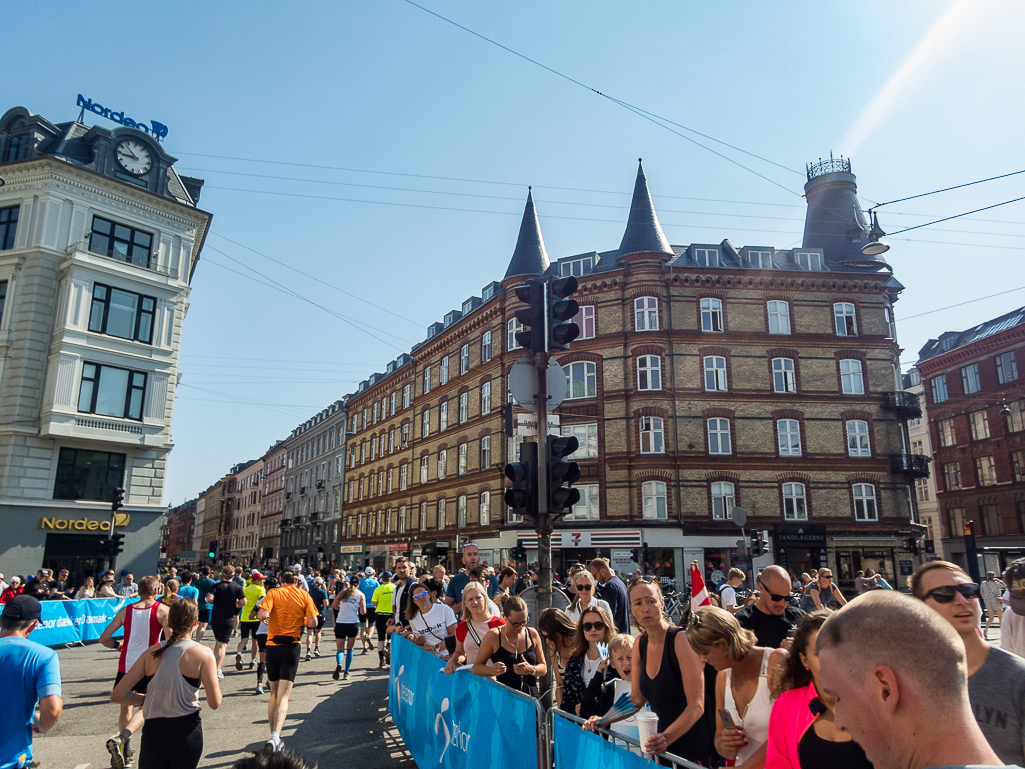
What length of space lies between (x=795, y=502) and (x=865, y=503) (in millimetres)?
3183

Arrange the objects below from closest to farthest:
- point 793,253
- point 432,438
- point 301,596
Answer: point 301,596, point 793,253, point 432,438

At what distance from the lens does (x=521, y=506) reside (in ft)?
26.0

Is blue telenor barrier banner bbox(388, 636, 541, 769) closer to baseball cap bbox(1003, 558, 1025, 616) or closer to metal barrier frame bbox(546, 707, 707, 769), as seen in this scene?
metal barrier frame bbox(546, 707, 707, 769)

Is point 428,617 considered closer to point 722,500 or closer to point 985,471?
point 722,500

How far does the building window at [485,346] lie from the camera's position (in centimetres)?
3709

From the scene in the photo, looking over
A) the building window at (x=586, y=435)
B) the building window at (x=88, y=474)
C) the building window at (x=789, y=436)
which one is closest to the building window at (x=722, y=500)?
the building window at (x=789, y=436)

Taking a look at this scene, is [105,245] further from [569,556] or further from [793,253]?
[793,253]

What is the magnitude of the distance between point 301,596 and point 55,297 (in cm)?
2323

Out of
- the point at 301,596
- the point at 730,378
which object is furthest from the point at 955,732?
the point at 730,378

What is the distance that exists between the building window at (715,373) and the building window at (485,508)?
12.2m

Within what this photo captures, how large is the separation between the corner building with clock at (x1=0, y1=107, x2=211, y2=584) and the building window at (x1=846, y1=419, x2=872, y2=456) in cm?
2909

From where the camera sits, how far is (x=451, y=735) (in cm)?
597

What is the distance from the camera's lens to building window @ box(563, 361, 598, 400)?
32125 mm

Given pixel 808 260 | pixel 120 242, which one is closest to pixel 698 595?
pixel 120 242
